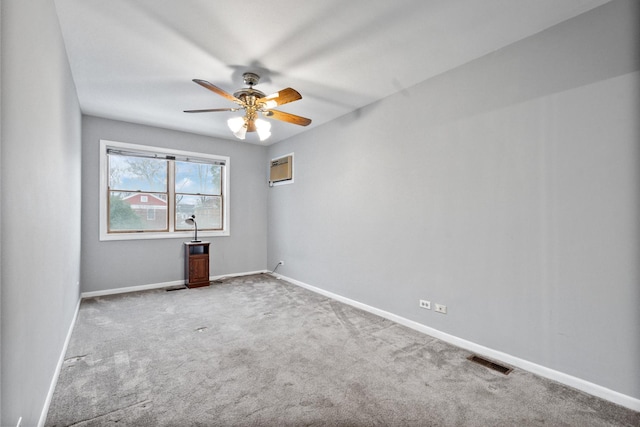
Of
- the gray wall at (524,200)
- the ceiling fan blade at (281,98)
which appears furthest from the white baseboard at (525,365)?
the ceiling fan blade at (281,98)

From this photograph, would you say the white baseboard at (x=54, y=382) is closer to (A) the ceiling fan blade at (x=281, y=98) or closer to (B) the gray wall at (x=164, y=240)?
(B) the gray wall at (x=164, y=240)

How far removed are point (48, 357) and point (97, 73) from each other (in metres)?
2.80

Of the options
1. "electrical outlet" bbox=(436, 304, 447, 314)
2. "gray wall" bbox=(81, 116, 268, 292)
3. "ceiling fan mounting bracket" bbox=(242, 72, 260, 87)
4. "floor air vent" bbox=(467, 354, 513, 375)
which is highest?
"ceiling fan mounting bracket" bbox=(242, 72, 260, 87)

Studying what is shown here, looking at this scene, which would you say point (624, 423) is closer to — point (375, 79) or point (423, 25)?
point (423, 25)

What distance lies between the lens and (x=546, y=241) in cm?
243

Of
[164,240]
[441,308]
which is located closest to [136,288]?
[164,240]

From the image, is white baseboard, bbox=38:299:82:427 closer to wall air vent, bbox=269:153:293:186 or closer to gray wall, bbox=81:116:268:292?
gray wall, bbox=81:116:268:292

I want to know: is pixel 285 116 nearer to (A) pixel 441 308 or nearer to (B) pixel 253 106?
(B) pixel 253 106

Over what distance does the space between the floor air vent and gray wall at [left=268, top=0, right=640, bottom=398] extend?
16cm

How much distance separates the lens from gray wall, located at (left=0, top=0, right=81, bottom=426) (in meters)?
1.24

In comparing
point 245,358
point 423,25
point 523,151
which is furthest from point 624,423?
point 423,25

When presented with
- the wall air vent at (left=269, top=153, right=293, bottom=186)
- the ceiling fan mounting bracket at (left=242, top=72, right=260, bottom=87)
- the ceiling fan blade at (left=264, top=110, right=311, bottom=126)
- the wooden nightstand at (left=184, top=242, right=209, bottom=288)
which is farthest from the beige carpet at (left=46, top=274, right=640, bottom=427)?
the wall air vent at (left=269, top=153, right=293, bottom=186)

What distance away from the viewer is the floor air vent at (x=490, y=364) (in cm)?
249

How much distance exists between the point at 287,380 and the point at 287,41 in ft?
9.16
